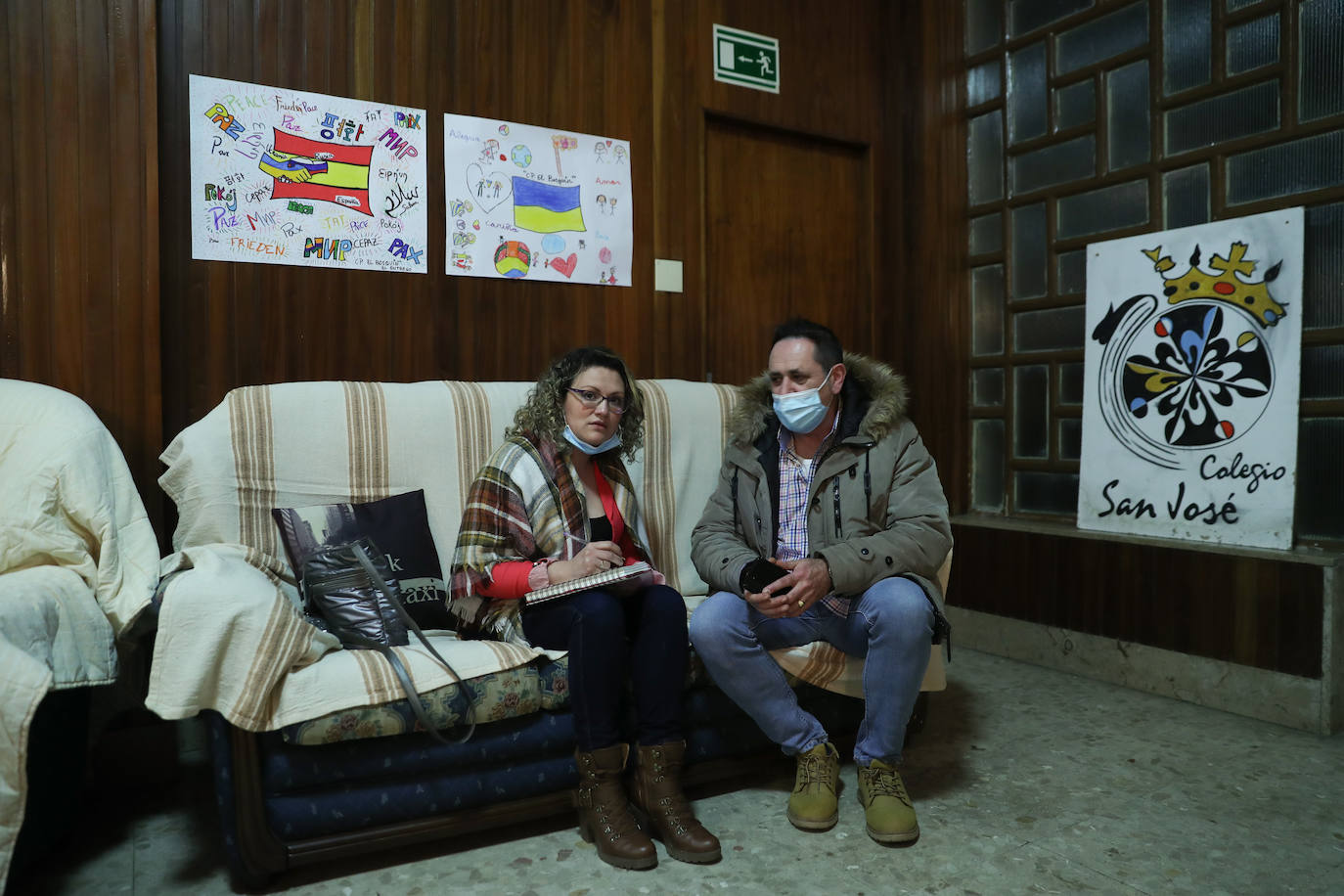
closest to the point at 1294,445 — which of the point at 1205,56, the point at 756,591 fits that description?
the point at 1205,56

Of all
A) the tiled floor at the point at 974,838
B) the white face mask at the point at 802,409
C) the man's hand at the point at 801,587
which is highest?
the white face mask at the point at 802,409

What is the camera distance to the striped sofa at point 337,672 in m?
1.50

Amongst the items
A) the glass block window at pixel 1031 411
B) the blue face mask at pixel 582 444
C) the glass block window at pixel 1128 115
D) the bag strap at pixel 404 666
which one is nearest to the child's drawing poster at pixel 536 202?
the blue face mask at pixel 582 444

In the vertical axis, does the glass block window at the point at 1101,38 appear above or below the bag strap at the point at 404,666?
above

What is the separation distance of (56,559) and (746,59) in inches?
101

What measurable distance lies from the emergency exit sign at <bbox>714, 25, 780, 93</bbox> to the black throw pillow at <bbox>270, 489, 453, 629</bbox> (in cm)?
192

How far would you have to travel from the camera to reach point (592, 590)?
1.78 metres

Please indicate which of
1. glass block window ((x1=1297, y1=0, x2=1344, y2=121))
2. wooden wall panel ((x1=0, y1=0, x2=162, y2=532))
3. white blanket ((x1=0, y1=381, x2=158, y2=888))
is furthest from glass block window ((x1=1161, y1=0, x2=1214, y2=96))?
white blanket ((x1=0, y1=381, x2=158, y2=888))

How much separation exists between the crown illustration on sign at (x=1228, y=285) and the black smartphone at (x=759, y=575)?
1.66 m

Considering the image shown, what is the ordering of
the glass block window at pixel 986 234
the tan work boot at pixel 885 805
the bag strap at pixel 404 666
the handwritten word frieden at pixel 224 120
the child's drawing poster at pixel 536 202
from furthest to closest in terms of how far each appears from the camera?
1. the glass block window at pixel 986 234
2. the child's drawing poster at pixel 536 202
3. the handwritten word frieden at pixel 224 120
4. the tan work boot at pixel 885 805
5. the bag strap at pixel 404 666

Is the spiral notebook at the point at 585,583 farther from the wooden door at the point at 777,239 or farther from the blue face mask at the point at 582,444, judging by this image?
the wooden door at the point at 777,239

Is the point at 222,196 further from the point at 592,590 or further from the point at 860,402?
the point at 860,402

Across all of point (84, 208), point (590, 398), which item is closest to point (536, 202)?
point (590, 398)

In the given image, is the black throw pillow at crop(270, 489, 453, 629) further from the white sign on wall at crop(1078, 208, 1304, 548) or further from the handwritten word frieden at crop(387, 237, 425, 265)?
the white sign on wall at crop(1078, 208, 1304, 548)
